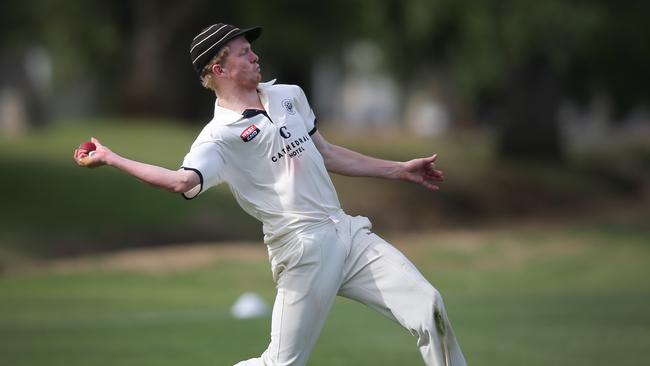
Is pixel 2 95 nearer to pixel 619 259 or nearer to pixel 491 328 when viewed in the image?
pixel 619 259

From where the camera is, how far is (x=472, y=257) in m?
23.2

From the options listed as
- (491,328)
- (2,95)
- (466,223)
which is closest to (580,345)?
(491,328)

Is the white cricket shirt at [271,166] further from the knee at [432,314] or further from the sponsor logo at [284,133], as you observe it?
the knee at [432,314]

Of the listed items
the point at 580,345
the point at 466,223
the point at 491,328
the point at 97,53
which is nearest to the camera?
the point at 580,345

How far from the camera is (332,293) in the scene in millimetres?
7469

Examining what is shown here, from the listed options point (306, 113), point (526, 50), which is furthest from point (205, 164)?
point (526, 50)

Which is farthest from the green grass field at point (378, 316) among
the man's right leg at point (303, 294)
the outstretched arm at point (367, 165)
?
the man's right leg at point (303, 294)

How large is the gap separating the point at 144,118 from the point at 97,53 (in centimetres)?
369

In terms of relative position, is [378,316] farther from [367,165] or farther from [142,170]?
[142,170]

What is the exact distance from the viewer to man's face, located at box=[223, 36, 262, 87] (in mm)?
7480

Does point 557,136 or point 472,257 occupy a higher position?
point 557,136

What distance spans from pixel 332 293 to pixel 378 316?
7.86 m

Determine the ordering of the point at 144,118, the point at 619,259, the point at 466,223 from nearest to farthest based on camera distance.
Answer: the point at 619,259 < the point at 466,223 < the point at 144,118

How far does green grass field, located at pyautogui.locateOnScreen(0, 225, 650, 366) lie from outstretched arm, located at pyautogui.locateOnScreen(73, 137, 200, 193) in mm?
4381
